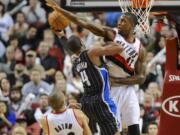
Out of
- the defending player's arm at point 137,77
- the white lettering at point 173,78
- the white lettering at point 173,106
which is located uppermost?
the white lettering at point 173,78

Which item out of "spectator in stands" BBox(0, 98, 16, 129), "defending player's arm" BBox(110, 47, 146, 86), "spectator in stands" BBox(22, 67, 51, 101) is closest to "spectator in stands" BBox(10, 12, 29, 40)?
"spectator in stands" BBox(22, 67, 51, 101)

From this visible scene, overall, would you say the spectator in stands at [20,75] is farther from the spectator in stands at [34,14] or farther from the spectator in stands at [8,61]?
the spectator in stands at [34,14]

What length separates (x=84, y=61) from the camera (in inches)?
436

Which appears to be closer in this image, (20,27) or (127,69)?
(127,69)

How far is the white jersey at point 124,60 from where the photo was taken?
38.5 ft

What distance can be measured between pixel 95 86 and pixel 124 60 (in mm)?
803

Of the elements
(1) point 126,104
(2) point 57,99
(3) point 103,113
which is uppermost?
(2) point 57,99

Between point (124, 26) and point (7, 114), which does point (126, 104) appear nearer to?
point (124, 26)

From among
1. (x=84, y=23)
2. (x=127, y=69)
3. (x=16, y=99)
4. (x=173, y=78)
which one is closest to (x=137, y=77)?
(x=127, y=69)

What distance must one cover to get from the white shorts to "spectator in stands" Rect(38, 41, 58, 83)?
6.07 meters

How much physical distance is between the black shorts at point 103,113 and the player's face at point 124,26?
1073mm

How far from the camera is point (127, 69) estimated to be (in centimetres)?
1184

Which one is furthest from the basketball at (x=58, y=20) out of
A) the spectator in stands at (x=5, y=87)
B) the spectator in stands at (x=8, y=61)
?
the spectator in stands at (x=8, y=61)

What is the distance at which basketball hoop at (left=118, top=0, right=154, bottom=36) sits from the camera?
36.7 feet
